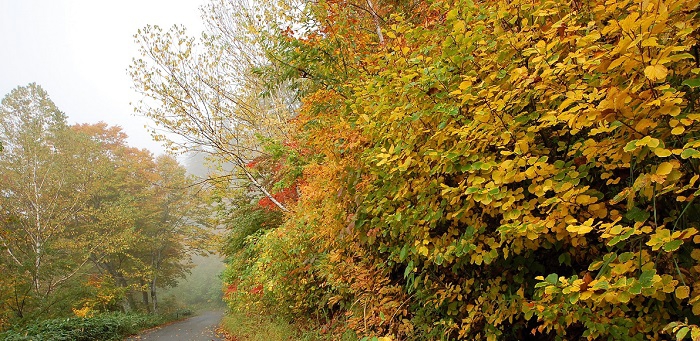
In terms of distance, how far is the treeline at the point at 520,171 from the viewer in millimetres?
1334

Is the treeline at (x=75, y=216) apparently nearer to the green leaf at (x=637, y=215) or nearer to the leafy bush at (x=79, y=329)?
the leafy bush at (x=79, y=329)

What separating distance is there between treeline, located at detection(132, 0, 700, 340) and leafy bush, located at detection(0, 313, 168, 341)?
10.2 meters

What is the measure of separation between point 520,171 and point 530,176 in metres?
0.18

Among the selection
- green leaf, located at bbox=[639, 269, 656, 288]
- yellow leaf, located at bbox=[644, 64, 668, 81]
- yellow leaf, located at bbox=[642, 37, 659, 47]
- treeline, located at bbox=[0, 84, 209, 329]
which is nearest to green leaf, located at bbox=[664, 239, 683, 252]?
green leaf, located at bbox=[639, 269, 656, 288]

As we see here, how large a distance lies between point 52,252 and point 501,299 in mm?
16114

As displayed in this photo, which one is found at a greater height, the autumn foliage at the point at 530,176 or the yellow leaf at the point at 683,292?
the autumn foliage at the point at 530,176

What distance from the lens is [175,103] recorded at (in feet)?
25.9

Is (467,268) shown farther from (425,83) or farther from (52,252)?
(52,252)

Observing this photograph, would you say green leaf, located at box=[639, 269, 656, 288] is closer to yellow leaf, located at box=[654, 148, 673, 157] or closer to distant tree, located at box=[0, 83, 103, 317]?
yellow leaf, located at box=[654, 148, 673, 157]

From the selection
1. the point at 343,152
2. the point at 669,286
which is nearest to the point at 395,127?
the point at 343,152

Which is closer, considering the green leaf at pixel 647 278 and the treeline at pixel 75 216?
the green leaf at pixel 647 278

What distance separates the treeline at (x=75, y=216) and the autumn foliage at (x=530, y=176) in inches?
307

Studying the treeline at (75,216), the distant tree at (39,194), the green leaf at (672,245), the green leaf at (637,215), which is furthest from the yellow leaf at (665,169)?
the distant tree at (39,194)

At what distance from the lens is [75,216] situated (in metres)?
15.7
